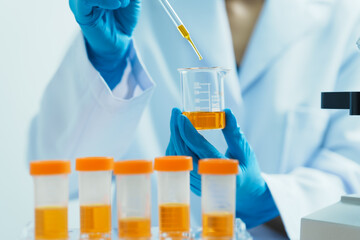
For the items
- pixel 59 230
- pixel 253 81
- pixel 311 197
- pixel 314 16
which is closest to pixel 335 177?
pixel 311 197

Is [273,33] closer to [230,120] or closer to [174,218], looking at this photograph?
[230,120]

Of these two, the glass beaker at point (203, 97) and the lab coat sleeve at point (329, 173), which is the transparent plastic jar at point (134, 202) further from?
the lab coat sleeve at point (329, 173)

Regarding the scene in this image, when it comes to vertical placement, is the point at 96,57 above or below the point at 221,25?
below

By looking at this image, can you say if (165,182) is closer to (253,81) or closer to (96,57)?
(96,57)

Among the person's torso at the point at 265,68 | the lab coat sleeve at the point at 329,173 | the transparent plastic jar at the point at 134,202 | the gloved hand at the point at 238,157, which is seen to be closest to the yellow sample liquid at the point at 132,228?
the transparent plastic jar at the point at 134,202

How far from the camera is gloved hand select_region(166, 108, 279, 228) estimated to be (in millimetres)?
1229

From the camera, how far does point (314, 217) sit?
3.26 feet

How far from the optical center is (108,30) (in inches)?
62.1

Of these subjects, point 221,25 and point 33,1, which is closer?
point 221,25

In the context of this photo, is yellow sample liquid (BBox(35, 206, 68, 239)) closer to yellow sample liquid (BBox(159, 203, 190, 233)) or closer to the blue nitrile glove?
yellow sample liquid (BBox(159, 203, 190, 233))

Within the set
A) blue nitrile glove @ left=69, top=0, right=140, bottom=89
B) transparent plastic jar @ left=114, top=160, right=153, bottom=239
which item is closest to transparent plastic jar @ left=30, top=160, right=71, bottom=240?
transparent plastic jar @ left=114, top=160, right=153, bottom=239

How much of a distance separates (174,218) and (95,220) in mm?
158

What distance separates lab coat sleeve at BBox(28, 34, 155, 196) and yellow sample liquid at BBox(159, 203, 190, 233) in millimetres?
831

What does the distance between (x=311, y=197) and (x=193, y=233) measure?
778mm
